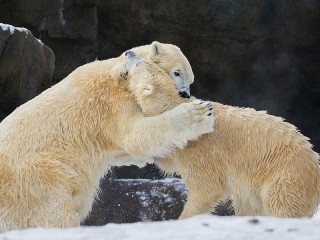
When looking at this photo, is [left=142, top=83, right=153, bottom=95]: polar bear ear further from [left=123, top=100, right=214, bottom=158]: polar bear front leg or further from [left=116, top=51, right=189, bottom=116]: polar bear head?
[left=123, top=100, right=214, bottom=158]: polar bear front leg

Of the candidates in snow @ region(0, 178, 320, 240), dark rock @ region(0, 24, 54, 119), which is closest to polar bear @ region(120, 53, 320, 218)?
snow @ region(0, 178, 320, 240)

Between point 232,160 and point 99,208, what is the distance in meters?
3.34

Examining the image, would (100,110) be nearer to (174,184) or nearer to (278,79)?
(174,184)

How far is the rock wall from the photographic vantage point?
12.0m

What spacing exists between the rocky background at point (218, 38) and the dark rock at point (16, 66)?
2.84 meters

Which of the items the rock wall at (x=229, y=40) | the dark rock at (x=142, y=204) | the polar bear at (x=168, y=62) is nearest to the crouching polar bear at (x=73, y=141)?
the polar bear at (x=168, y=62)

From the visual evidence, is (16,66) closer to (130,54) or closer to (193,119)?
(130,54)

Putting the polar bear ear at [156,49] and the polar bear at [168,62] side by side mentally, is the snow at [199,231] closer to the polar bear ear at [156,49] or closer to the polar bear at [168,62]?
the polar bear at [168,62]

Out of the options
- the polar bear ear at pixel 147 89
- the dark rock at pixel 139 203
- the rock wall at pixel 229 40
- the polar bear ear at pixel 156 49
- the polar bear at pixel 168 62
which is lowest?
the dark rock at pixel 139 203

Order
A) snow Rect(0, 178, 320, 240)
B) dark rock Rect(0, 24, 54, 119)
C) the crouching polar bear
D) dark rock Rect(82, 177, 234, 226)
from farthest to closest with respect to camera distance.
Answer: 1. dark rock Rect(0, 24, 54, 119)
2. dark rock Rect(82, 177, 234, 226)
3. the crouching polar bear
4. snow Rect(0, 178, 320, 240)

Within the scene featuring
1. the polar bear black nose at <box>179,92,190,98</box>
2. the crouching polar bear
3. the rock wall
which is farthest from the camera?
the rock wall

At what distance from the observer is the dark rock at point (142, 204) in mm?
7075

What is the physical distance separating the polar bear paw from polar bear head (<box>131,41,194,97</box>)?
0.33 m

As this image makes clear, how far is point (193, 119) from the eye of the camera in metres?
4.15
